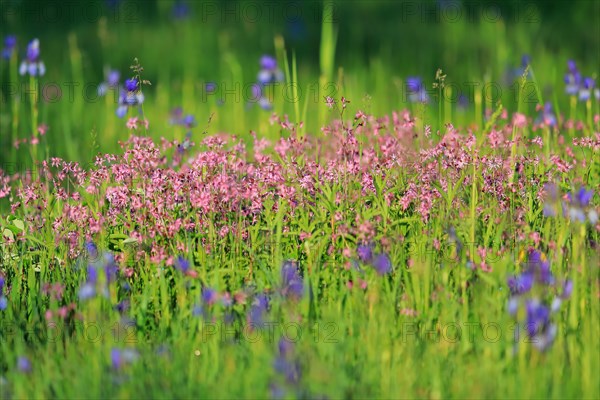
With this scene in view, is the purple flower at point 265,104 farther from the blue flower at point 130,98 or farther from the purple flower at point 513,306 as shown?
the purple flower at point 513,306

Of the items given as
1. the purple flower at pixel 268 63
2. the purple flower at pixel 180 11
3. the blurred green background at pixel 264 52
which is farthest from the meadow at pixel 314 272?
the purple flower at pixel 180 11

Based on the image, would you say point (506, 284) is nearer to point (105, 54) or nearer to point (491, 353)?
point (491, 353)

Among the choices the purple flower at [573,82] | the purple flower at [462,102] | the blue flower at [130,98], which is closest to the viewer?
the blue flower at [130,98]

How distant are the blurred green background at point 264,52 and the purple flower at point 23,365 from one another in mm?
2675

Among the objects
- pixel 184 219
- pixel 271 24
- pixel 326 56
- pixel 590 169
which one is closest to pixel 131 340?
pixel 184 219

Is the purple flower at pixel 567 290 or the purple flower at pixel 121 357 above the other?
the purple flower at pixel 567 290

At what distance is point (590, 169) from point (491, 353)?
1328 millimetres

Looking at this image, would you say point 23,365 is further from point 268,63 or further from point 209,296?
point 268,63

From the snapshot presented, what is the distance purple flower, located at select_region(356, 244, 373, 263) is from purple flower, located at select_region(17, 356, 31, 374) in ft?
3.91

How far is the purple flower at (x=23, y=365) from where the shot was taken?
2850 millimetres

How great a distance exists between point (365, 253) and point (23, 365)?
122 cm

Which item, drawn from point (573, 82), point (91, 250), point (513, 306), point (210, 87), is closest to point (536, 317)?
point (513, 306)

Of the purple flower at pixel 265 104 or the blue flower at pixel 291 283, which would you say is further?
the purple flower at pixel 265 104

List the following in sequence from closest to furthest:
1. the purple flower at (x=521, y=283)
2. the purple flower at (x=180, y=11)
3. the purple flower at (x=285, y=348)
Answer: the purple flower at (x=285, y=348) → the purple flower at (x=521, y=283) → the purple flower at (x=180, y=11)
